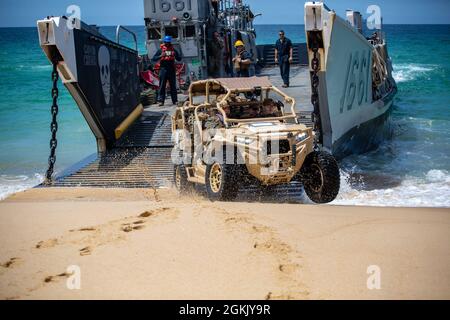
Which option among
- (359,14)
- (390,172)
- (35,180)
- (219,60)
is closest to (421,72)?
(359,14)

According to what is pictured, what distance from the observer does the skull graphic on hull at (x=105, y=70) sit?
11.7m

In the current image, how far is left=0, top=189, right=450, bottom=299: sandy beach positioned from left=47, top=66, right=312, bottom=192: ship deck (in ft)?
8.65

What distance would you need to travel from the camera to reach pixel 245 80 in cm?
870

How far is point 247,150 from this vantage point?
704 centimetres

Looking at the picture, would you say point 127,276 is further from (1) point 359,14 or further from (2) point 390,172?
(1) point 359,14

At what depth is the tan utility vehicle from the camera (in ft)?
22.8

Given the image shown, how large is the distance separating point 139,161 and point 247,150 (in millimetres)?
4344

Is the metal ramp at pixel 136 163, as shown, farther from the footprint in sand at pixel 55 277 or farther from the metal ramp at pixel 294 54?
the metal ramp at pixel 294 54

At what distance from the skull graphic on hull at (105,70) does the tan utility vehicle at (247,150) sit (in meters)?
3.57

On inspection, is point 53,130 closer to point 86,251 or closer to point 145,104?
point 86,251

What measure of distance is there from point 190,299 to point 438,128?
16.8 metres

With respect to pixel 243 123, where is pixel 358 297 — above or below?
below

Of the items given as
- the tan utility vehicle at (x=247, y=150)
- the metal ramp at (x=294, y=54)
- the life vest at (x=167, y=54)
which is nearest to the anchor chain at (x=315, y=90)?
the tan utility vehicle at (x=247, y=150)

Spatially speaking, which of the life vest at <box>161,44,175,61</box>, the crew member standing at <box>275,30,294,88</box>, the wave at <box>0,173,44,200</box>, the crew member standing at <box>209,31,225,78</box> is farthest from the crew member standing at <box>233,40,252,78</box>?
the wave at <box>0,173,44,200</box>
